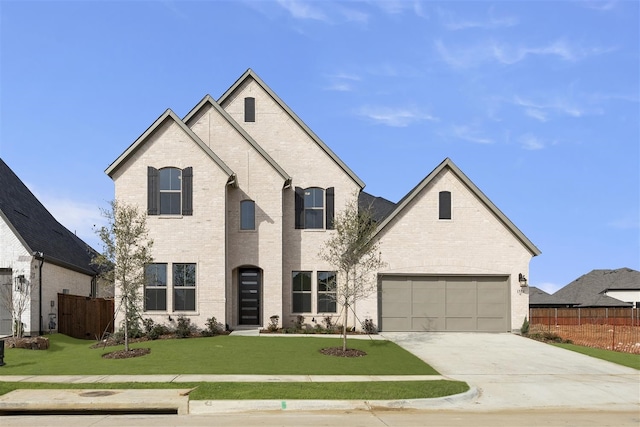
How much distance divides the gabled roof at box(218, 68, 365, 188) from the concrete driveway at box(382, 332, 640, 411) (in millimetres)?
7788

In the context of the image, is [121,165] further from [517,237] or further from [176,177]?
[517,237]

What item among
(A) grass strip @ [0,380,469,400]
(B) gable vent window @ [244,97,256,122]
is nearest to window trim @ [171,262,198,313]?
(B) gable vent window @ [244,97,256,122]

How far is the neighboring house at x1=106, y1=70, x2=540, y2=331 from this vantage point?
1072 inches

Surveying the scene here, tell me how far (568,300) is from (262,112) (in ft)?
135

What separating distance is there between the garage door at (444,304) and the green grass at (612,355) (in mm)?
3741

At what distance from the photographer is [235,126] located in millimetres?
29234

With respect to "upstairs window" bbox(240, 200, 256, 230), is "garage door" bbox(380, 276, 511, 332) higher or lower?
lower

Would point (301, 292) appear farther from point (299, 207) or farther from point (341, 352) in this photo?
point (341, 352)

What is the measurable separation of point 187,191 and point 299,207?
5596 millimetres

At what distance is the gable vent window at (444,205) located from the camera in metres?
29.5

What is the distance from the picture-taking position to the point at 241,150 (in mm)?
29109

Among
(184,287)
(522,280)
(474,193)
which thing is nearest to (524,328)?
(522,280)

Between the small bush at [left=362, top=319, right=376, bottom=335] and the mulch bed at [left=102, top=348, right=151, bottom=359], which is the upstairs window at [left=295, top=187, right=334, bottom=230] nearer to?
the small bush at [left=362, top=319, right=376, bottom=335]

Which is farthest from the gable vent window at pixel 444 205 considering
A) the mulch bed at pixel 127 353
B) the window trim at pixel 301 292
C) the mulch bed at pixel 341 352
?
the mulch bed at pixel 127 353
